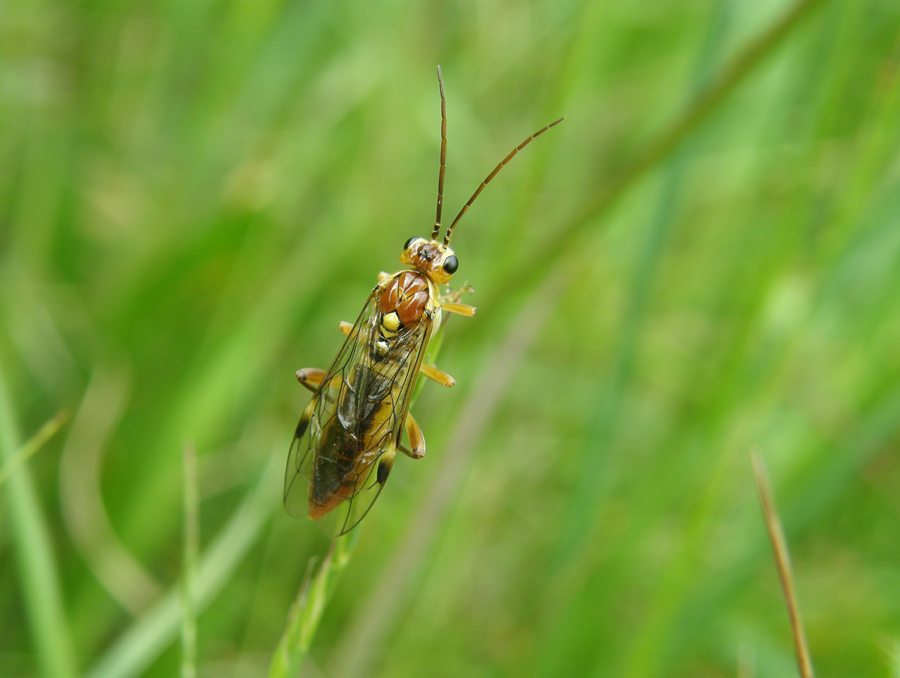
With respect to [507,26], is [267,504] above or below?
below

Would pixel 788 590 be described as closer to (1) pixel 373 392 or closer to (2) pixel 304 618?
(2) pixel 304 618

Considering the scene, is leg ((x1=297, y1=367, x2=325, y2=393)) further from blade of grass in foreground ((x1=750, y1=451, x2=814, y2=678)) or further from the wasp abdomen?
blade of grass in foreground ((x1=750, y1=451, x2=814, y2=678))

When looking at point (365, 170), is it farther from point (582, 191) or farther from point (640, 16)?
point (640, 16)

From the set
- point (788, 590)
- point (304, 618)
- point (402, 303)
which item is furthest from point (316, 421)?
point (788, 590)

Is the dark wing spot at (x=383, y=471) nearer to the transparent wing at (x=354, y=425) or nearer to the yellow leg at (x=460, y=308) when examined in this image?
the transparent wing at (x=354, y=425)

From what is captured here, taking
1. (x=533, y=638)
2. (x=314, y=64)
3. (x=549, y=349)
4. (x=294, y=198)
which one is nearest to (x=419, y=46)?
(x=314, y=64)

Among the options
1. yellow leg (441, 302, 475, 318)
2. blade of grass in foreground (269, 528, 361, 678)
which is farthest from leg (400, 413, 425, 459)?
blade of grass in foreground (269, 528, 361, 678)

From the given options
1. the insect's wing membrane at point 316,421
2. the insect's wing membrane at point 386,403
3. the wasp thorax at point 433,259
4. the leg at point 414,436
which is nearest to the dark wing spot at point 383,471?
the insect's wing membrane at point 386,403
